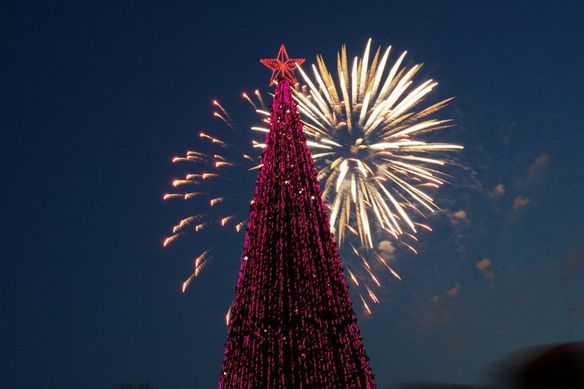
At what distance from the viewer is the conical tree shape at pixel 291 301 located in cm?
1248

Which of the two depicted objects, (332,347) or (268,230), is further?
(268,230)

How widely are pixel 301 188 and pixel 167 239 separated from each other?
4.78 metres

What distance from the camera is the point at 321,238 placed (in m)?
13.5

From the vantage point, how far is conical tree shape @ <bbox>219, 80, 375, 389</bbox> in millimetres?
12477

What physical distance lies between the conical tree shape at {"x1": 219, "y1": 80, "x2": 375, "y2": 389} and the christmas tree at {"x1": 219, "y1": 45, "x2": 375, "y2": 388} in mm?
23

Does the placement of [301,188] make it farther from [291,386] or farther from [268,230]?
[291,386]

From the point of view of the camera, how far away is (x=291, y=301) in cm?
1295

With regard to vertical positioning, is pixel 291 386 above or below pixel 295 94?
below

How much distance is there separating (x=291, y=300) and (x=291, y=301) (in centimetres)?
2

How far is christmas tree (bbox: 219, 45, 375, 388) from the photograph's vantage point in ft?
40.9

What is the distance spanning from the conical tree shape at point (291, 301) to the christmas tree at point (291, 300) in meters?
0.02

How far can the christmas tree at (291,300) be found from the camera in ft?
40.9

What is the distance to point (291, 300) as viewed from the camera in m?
13.0

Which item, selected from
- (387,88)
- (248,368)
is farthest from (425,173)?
(248,368)
